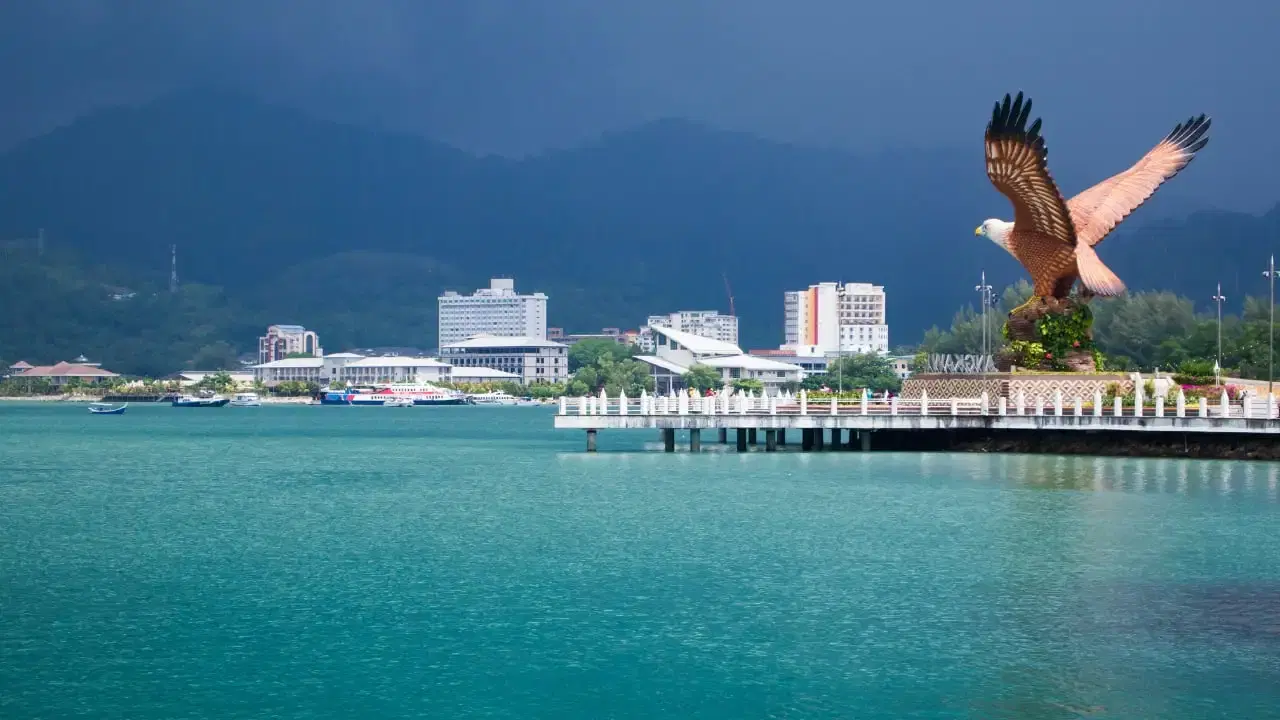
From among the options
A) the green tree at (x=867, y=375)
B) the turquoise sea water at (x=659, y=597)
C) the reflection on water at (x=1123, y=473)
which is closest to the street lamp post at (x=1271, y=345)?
the reflection on water at (x=1123, y=473)

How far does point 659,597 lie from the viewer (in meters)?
27.5

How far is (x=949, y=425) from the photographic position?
56.4 m

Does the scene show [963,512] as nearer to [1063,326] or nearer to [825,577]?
[825,577]

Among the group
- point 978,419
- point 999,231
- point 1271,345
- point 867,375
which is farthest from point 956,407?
point 867,375

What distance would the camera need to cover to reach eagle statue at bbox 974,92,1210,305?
52.9m

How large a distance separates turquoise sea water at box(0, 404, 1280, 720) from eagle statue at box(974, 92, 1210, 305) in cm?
927

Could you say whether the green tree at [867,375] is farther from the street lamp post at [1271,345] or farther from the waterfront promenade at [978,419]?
the waterfront promenade at [978,419]

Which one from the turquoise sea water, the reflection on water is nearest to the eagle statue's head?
the reflection on water

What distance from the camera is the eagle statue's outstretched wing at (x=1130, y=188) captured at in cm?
5856

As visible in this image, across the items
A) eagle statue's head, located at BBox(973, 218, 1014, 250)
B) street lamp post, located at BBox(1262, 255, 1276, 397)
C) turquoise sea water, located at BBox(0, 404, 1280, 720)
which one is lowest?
turquoise sea water, located at BBox(0, 404, 1280, 720)

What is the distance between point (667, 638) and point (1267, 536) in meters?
16.2

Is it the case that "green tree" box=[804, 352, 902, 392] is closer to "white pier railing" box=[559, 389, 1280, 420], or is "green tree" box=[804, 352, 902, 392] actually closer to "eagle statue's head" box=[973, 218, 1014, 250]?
"eagle statue's head" box=[973, 218, 1014, 250]

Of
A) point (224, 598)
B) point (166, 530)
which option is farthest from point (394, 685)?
point (166, 530)

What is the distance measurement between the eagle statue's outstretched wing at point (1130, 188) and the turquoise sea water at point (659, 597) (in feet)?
38.2
